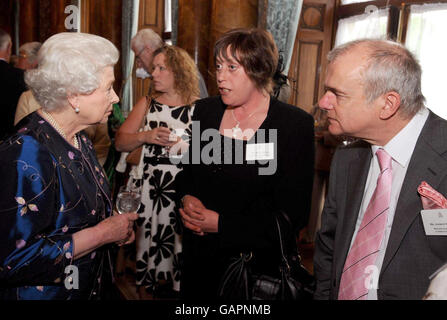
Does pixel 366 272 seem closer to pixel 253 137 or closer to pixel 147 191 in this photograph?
pixel 253 137

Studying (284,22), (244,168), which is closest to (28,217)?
(244,168)

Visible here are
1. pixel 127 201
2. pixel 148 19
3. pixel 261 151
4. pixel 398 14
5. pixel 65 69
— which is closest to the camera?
pixel 65 69

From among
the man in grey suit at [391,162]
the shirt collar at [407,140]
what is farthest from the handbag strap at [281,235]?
the shirt collar at [407,140]

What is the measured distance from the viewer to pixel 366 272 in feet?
4.66

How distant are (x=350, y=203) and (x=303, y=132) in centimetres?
44

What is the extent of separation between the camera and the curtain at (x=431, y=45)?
15.5ft

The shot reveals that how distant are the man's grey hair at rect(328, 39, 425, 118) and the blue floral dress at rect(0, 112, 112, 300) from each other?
→ 1.16 meters

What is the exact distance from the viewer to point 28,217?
1.30 metres

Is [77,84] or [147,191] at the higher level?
[77,84]

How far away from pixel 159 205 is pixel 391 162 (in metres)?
2.11

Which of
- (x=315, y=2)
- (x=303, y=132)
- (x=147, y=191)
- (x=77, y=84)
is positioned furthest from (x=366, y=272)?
(x=315, y=2)

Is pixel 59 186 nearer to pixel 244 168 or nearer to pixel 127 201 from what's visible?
pixel 127 201

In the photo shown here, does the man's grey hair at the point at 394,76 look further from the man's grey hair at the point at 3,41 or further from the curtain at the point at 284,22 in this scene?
the man's grey hair at the point at 3,41

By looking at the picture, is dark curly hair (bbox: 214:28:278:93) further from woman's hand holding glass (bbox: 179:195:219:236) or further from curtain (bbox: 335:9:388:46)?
curtain (bbox: 335:9:388:46)
